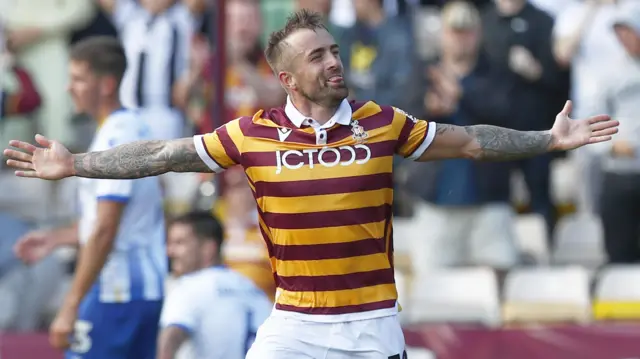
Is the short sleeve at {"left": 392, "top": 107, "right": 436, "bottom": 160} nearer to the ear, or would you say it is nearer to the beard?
the beard

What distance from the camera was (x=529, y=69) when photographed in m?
10.9

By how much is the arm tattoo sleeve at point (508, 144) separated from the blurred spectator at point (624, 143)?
4568 millimetres

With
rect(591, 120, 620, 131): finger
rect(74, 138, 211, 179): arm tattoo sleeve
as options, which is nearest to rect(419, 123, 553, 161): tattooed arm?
rect(591, 120, 620, 131): finger

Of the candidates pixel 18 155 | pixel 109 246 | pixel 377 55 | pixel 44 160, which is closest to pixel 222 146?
pixel 44 160

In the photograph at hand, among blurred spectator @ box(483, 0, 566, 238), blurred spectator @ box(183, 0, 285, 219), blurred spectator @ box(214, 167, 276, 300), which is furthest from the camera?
blurred spectator @ box(183, 0, 285, 219)

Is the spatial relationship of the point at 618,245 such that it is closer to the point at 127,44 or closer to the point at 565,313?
the point at 565,313

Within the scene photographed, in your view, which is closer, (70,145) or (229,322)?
(229,322)

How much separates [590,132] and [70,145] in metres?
6.47

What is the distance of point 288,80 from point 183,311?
2.26m

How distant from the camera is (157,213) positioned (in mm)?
7891

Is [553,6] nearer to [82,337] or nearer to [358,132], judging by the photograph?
[82,337]

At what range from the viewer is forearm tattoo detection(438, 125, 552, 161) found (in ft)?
19.3

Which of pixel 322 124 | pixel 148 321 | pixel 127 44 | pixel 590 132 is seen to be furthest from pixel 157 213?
pixel 127 44

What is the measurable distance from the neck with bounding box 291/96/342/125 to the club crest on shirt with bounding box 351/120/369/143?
0.10m
